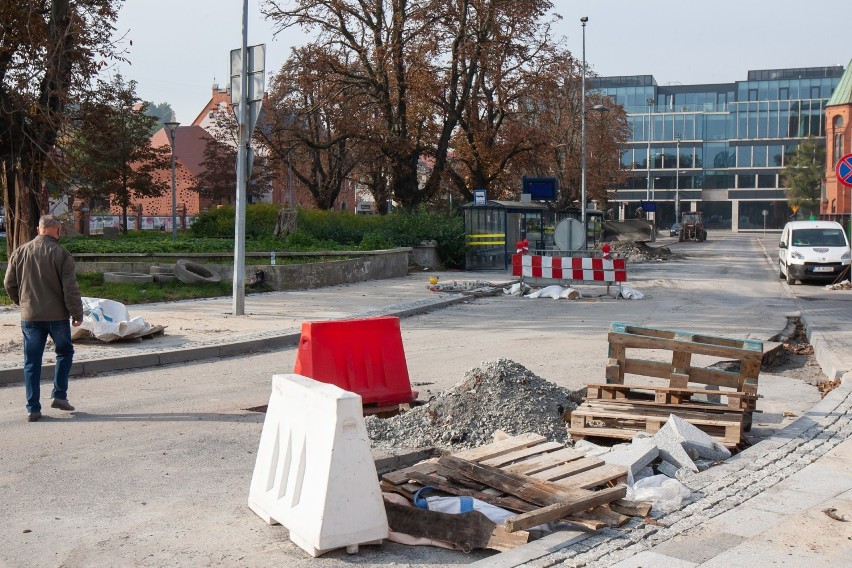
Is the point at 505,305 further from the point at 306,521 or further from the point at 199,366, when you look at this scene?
the point at 306,521

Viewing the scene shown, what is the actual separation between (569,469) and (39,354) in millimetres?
5223

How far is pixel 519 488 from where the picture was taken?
218 inches

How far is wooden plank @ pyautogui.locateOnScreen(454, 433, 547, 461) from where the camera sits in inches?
246

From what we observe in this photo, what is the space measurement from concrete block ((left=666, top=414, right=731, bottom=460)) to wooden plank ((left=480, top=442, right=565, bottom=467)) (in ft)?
3.12

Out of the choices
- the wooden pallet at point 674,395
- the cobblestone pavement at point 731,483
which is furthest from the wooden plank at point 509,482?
the wooden pallet at point 674,395

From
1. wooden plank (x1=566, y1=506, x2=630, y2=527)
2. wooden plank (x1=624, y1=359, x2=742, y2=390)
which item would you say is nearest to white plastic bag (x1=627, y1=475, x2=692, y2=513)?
wooden plank (x1=566, y1=506, x2=630, y2=527)

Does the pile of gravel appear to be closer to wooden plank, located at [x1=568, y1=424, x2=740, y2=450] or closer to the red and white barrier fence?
wooden plank, located at [x1=568, y1=424, x2=740, y2=450]

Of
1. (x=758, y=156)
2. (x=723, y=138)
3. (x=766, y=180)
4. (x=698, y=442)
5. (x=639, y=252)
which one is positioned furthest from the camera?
(x=723, y=138)

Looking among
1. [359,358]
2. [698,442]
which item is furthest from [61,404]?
[698,442]

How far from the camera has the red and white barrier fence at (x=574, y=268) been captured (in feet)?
74.2

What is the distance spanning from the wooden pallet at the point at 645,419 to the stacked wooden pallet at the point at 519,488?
3.31 ft

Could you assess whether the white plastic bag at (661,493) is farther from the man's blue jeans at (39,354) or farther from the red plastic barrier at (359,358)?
the man's blue jeans at (39,354)

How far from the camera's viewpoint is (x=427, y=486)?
569 centimetres

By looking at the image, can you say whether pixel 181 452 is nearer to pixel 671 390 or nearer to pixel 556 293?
pixel 671 390
